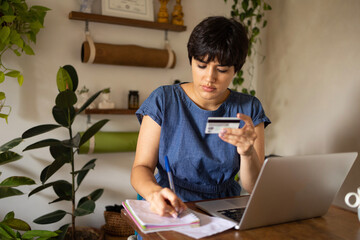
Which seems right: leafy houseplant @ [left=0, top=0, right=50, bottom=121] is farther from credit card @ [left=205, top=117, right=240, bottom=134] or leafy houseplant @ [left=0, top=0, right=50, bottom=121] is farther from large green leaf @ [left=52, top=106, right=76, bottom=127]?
credit card @ [left=205, top=117, right=240, bottom=134]

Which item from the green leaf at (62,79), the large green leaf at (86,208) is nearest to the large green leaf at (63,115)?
the green leaf at (62,79)

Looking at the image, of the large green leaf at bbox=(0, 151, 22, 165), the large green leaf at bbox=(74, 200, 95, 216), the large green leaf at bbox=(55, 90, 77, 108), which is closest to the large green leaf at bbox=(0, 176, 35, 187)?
the large green leaf at bbox=(0, 151, 22, 165)

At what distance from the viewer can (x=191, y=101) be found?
130cm

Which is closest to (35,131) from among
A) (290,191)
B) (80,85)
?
(80,85)

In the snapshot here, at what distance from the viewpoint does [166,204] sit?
871mm

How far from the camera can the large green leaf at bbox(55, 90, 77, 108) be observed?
182cm

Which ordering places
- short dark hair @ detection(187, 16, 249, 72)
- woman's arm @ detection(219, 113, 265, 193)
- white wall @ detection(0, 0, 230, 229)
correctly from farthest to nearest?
white wall @ detection(0, 0, 230, 229), short dark hair @ detection(187, 16, 249, 72), woman's arm @ detection(219, 113, 265, 193)

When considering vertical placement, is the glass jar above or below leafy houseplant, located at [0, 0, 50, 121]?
below

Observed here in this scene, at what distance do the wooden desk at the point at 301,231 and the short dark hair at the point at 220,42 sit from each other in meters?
0.52

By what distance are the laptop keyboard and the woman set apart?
0.15 metres

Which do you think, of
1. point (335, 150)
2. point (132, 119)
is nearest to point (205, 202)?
point (335, 150)

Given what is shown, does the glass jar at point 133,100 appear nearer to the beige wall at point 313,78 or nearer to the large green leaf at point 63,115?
the large green leaf at point 63,115

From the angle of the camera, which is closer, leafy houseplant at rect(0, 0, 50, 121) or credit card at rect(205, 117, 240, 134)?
credit card at rect(205, 117, 240, 134)

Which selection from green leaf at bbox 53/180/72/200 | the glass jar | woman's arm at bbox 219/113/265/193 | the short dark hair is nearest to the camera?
woman's arm at bbox 219/113/265/193
